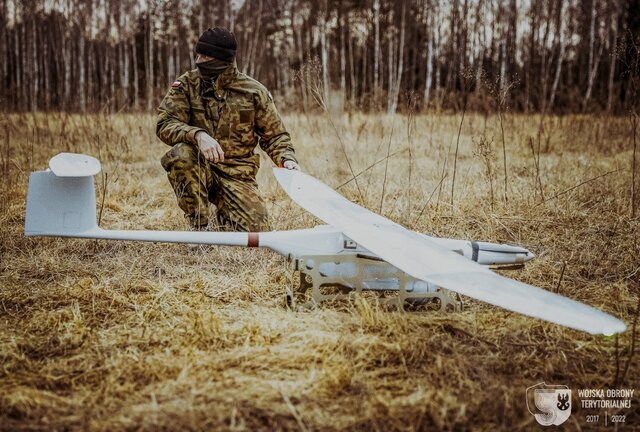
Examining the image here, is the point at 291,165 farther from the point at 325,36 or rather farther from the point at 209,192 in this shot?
the point at 325,36

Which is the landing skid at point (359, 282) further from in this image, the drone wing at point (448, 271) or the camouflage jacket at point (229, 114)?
the camouflage jacket at point (229, 114)

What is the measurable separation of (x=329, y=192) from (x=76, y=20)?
1433 centimetres

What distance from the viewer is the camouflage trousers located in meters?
4.26

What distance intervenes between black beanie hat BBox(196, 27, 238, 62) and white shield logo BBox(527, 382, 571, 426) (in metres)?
3.16

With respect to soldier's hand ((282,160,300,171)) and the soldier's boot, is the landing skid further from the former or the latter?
the soldier's boot

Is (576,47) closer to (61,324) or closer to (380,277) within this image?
(380,277)

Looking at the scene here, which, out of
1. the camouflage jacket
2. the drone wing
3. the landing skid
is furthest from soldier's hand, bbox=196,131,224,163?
the landing skid

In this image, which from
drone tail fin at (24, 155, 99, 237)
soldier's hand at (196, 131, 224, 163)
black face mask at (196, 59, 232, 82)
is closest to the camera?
drone tail fin at (24, 155, 99, 237)

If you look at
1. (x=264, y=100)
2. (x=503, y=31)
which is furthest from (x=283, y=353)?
(x=503, y=31)

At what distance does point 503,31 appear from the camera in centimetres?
1510

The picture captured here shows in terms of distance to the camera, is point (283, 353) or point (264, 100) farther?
point (264, 100)

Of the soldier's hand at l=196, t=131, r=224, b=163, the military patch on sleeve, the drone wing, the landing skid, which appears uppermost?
the military patch on sleeve

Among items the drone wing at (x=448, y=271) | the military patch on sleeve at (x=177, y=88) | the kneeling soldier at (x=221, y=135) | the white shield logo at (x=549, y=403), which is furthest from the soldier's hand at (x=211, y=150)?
the white shield logo at (x=549, y=403)

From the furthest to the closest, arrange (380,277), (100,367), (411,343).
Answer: (380,277) → (411,343) → (100,367)
